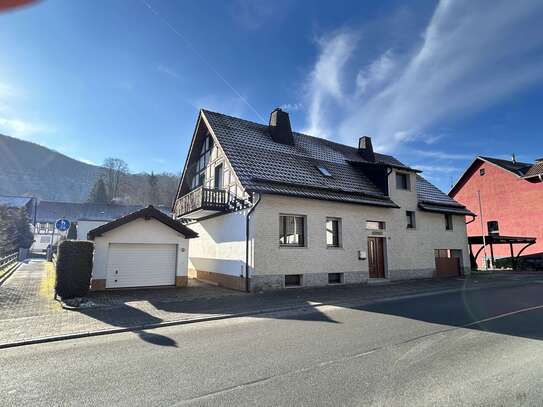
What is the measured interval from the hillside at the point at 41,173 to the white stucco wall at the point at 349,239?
89.1 meters

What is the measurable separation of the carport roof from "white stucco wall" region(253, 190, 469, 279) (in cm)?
367

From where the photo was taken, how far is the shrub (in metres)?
10.3

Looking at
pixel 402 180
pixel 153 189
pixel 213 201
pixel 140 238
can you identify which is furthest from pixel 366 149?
pixel 153 189

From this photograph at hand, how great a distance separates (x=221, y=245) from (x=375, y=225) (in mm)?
7987

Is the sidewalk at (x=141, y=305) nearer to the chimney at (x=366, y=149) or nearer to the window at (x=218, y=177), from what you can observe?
the window at (x=218, y=177)

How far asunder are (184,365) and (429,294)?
10.5 metres

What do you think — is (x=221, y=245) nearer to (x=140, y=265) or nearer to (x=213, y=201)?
(x=213, y=201)

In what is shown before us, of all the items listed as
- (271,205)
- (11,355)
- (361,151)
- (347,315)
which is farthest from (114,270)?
(361,151)

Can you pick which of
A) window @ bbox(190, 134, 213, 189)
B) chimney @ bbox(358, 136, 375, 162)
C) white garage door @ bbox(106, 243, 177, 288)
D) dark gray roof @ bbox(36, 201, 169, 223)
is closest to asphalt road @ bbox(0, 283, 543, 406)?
white garage door @ bbox(106, 243, 177, 288)

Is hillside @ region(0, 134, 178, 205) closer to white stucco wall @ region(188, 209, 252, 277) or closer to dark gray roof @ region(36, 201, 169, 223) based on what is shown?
dark gray roof @ region(36, 201, 169, 223)

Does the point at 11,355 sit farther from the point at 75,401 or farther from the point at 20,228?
the point at 20,228

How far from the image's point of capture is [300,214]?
46.8 feet

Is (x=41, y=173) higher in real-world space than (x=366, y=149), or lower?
higher

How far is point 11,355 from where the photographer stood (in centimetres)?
550
